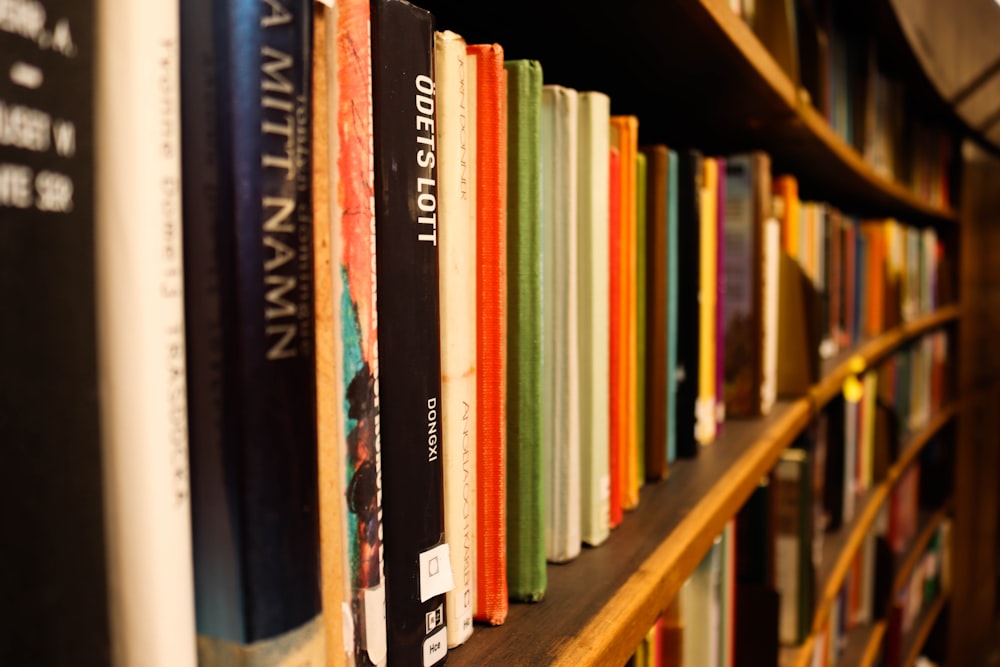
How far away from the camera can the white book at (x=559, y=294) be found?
502 millimetres

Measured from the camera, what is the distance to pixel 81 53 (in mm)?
221

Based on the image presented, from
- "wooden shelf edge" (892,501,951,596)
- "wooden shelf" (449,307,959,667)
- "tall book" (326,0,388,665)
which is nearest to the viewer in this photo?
"tall book" (326,0,388,665)

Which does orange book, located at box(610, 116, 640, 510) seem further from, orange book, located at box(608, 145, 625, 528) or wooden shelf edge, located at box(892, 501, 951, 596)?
wooden shelf edge, located at box(892, 501, 951, 596)

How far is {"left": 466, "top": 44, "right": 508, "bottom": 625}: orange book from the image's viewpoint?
43 cm

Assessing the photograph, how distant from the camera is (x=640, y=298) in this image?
67 centimetres

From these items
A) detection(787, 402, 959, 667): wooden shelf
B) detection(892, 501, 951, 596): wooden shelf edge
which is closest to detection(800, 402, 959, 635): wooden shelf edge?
detection(787, 402, 959, 667): wooden shelf

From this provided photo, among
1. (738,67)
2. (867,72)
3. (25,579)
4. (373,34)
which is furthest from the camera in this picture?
(867,72)

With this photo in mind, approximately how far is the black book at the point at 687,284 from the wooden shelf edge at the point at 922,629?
1.71m

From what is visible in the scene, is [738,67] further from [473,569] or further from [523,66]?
[473,569]

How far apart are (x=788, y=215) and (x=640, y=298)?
0.60m

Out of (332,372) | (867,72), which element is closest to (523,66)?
(332,372)

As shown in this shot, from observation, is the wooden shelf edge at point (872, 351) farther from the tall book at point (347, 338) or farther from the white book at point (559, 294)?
the tall book at point (347, 338)

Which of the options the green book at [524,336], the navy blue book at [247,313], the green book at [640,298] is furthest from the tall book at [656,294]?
the navy blue book at [247,313]

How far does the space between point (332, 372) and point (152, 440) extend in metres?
0.08
